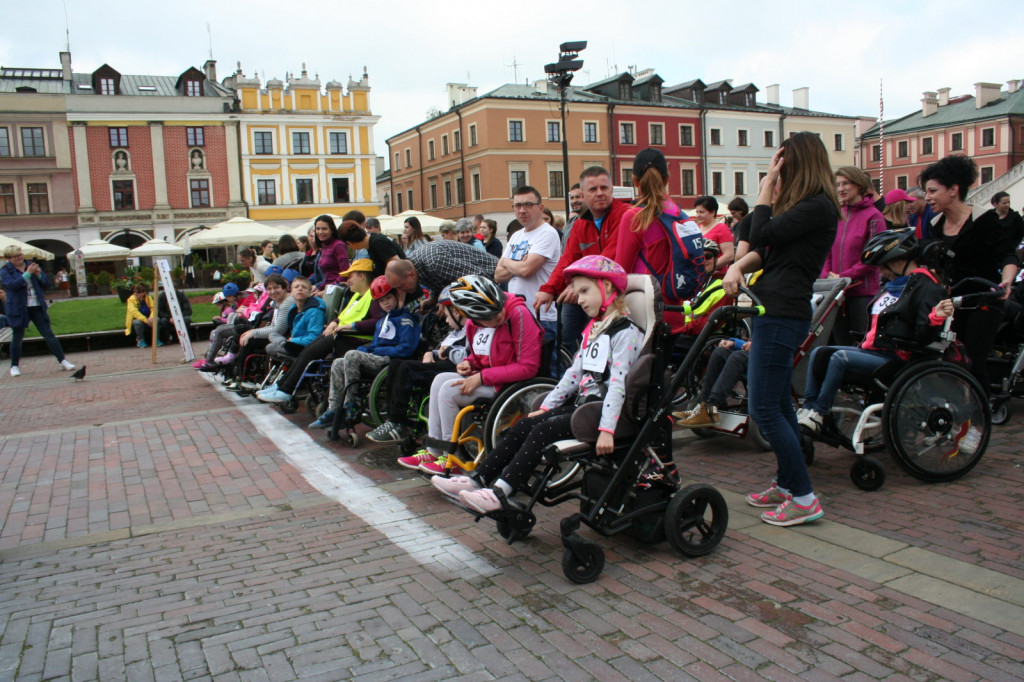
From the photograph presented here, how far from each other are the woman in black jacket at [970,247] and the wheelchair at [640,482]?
287cm

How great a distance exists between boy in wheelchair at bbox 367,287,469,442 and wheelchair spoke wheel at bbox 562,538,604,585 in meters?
2.49

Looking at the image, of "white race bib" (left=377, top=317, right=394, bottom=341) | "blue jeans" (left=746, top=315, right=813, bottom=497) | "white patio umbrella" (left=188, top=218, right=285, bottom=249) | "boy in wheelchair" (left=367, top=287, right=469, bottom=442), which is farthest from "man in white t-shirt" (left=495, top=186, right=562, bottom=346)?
"white patio umbrella" (left=188, top=218, right=285, bottom=249)

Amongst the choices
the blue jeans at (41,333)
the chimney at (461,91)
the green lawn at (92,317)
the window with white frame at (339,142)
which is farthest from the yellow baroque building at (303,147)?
the blue jeans at (41,333)

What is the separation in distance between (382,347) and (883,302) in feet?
12.9

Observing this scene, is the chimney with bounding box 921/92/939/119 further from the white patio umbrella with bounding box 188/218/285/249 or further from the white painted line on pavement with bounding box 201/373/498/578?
the white painted line on pavement with bounding box 201/373/498/578

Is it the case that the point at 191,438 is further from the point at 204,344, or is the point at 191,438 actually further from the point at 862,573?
the point at 204,344

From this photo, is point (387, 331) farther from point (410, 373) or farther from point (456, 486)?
point (456, 486)

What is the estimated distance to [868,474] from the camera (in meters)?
4.94

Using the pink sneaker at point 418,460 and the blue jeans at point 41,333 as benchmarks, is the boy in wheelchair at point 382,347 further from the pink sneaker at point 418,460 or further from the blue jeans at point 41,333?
the blue jeans at point 41,333

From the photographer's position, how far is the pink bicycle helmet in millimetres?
4266

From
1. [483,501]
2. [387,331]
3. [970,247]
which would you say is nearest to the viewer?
[483,501]

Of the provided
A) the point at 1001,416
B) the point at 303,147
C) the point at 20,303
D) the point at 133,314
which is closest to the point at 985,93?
the point at 303,147

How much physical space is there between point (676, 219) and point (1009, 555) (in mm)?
2986

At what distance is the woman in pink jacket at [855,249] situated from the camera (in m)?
6.25
